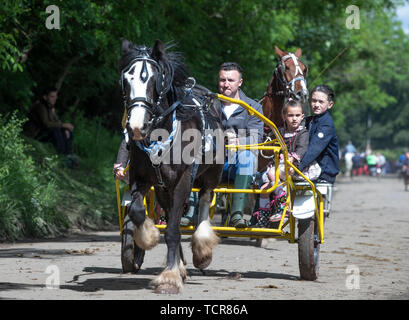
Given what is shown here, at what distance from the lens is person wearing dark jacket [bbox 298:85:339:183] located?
30.5 feet

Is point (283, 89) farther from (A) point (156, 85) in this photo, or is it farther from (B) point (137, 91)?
(B) point (137, 91)

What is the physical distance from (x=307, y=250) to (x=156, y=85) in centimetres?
238

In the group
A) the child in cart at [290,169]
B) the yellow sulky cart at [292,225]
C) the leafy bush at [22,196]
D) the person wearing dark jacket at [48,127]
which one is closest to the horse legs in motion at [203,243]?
the yellow sulky cart at [292,225]

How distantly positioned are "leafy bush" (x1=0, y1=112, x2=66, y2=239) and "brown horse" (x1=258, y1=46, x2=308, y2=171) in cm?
409

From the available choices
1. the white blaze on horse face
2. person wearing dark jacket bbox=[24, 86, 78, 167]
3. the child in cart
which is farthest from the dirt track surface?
person wearing dark jacket bbox=[24, 86, 78, 167]

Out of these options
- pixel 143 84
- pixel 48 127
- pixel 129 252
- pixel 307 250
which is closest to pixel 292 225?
pixel 307 250

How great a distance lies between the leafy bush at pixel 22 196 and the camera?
12749 mm

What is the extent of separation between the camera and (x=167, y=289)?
24.5ft

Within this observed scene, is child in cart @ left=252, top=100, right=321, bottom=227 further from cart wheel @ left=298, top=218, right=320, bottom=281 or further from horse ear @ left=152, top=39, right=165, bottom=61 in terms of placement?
horse ear @ left=152, top=39, right=165, bottom=61

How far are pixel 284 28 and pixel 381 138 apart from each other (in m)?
80.5

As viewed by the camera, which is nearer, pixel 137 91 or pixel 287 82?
pixel 137 91

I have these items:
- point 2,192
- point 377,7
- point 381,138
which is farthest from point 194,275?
point 381,138

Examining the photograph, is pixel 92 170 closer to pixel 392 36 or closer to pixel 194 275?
pixel 194 275

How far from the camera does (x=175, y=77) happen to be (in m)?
7.94
